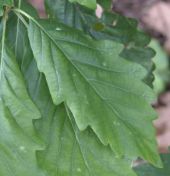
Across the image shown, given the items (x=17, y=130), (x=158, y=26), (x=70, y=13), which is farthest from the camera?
(x=158, y=26)

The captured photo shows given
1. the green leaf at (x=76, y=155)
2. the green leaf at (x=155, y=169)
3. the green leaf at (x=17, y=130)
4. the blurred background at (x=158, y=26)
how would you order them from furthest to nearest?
the blurred background at (x=158, y=26) → the green leaf at (x=155, y=169) → the green leaf at (x=76, y=155) → the green leaf at (x=17, y=130)

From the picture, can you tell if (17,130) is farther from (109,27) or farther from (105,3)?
(109,27)

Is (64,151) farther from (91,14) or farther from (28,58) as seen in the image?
(91,14)

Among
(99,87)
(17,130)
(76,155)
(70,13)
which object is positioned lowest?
(76,155)

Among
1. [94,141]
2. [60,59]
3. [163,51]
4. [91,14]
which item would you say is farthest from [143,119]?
[163,51]

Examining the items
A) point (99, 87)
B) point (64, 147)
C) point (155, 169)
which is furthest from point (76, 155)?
point (155, 169)

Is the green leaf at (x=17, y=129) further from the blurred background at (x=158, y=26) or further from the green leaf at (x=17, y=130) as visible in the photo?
the blurred background at (x=158, y=26)

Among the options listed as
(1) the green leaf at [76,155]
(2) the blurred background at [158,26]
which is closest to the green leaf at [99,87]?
(1) the green leaf at [76,155]
